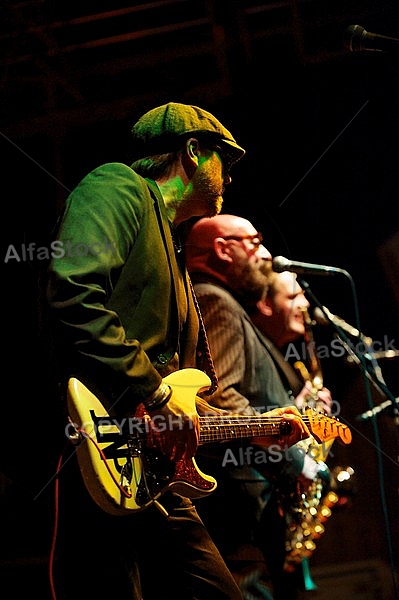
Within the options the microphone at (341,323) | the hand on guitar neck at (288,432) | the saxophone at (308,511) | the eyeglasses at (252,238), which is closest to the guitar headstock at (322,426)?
the hand on guitar neck at (288,432)

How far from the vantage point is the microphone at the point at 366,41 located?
2.37 m

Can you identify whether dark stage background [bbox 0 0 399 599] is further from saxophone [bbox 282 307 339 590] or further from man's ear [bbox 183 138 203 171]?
man's ear [bbox 183 138 203 171]

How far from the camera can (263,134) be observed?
9.86 ft

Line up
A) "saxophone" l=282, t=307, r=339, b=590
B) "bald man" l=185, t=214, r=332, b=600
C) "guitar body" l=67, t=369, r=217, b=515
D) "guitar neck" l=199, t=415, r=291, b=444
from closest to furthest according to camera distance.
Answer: "guitar body" l=67, t=369, r=217, b=515 → "guitar neck" l=199, t=415, r=291, b=444 → "bald man" l=185, t=214, r=332, b=600 → "saxophone" l=282, t=307, r=339, b=590

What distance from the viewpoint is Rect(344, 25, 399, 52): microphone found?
7.76 feet

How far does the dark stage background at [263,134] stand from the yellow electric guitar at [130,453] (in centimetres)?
89

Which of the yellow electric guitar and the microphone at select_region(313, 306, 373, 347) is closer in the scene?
the yellow electric guitar

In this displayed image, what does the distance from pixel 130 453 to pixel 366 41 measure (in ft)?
5.04

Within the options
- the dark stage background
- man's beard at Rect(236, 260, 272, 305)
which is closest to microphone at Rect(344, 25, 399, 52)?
the dark stage background

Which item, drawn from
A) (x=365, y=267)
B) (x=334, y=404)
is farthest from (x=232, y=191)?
(x=334, y=404)

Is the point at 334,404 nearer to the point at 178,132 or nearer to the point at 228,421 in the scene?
the point at 228,421

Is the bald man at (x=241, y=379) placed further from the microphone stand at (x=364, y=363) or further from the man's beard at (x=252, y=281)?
the microphone stand at (x=364, y=363)

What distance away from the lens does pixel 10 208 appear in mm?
2836

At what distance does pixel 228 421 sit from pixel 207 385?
183 mm
